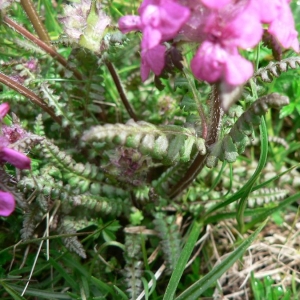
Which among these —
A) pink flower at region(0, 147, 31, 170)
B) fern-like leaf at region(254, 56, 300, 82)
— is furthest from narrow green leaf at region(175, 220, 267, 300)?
pink flower at region(0, 147, 31, 170)

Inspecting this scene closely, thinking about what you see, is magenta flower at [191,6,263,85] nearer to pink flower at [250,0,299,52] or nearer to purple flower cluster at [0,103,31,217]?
pink flower at [250,0,299,52]

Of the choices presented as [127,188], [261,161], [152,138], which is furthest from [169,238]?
[152,138]

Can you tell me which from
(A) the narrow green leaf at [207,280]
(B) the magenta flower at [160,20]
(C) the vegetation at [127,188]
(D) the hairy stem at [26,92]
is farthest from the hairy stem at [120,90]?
(A) the narrow green leaf at [207,280]

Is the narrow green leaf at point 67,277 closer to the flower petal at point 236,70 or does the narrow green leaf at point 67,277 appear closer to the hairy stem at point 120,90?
the hairy stem at point 120,90

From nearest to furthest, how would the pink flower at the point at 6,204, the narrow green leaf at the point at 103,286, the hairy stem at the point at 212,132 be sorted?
the pink flower at the point at 6,204 → the hairy stem at the point at 212,132 → the narrow green leaf at the point at 103,286

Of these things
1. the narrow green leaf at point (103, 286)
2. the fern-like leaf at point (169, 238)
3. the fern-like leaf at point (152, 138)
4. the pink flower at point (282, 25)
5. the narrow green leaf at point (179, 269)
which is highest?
the pink flower at point (282, 25)

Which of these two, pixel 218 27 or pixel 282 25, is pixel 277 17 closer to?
pixel 282 25

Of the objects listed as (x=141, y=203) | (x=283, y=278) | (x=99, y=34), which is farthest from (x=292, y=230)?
(x=99, y=34)
